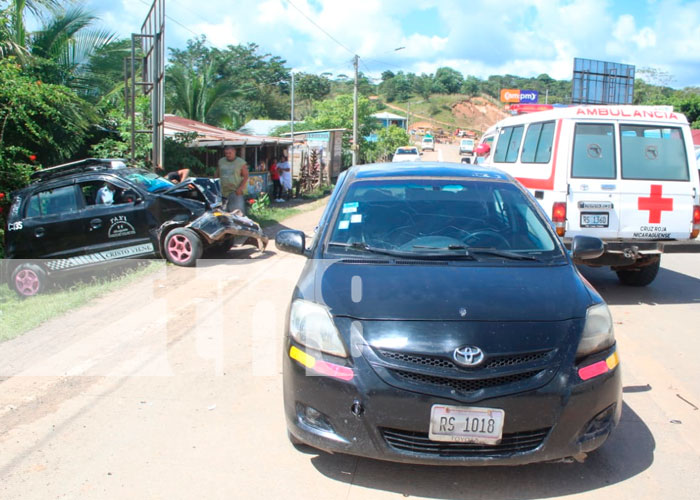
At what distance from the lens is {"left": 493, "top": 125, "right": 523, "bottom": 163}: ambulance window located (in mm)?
9492

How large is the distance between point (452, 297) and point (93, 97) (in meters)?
13.0

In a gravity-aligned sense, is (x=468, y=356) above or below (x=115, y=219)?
below

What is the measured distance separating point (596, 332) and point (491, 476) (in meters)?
0.99

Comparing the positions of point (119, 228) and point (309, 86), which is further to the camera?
point (309, 86)

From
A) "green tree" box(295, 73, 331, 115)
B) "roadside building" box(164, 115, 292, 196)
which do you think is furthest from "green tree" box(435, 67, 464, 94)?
"roadside building" box(164, 115, 292, 196)

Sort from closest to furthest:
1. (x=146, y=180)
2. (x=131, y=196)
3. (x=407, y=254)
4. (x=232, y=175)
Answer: (x=407, y=254), (x=131, y=196), (x=146, y=180), (x=232, y=175)

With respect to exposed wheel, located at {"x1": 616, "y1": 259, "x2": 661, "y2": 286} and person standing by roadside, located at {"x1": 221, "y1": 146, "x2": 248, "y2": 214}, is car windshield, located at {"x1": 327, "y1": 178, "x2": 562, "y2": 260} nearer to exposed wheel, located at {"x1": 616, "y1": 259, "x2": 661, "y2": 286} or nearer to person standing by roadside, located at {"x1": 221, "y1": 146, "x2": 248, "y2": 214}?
exposed wheel, located at {"x1": 616, "y1": 259, "x2": 661, "y2": 286}

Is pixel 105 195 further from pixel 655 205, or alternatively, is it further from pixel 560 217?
pixel 655 205

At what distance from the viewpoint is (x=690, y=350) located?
5875 millimetres

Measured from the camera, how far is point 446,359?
314 cm

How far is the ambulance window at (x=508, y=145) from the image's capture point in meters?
9.49

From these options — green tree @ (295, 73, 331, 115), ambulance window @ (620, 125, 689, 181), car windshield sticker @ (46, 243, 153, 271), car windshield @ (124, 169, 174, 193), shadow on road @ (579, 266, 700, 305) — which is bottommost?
shadow on road @ (579, 266, 700, 305)

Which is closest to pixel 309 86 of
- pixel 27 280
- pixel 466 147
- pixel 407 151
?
pixel 466 147

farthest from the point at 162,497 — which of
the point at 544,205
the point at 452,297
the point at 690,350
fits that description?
the point at 544,205
